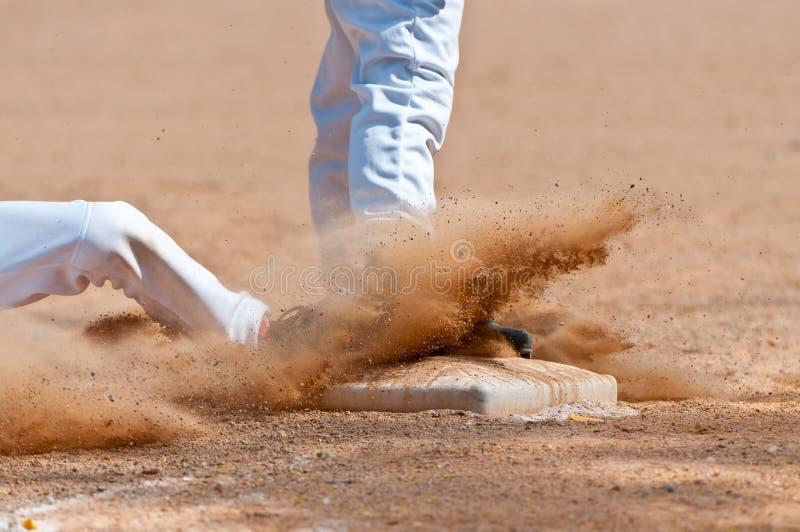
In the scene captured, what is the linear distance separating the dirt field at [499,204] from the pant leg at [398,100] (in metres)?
0.61

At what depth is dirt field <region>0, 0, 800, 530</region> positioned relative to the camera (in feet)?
6.06

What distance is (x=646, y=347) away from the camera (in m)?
4.04

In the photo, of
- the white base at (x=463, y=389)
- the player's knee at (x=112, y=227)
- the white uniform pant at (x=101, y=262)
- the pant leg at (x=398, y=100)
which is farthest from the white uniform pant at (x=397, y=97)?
the player's knee at (x=112, y=227)

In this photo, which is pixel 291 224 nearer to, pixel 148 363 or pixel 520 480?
pixel 148 363

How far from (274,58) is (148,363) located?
32.7 ft

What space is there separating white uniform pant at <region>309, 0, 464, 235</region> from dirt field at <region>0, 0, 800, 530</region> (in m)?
0.61

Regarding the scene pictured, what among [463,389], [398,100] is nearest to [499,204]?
[398,100]

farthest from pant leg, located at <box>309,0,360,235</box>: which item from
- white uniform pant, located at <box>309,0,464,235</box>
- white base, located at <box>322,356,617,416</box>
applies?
white base, located at <box>322,356,617,416</box>

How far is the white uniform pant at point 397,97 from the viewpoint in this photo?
2.88m

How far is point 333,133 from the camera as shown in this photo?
11.1 feet

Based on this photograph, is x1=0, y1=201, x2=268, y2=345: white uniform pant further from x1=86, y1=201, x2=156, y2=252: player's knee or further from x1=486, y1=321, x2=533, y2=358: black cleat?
x1=486, y1=321, x2=533, y2=358: black cleat

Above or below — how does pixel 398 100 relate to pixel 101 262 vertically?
above

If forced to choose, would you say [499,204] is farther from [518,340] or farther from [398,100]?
[398,100]

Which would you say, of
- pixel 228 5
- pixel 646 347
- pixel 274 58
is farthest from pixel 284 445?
pixel 228 5
